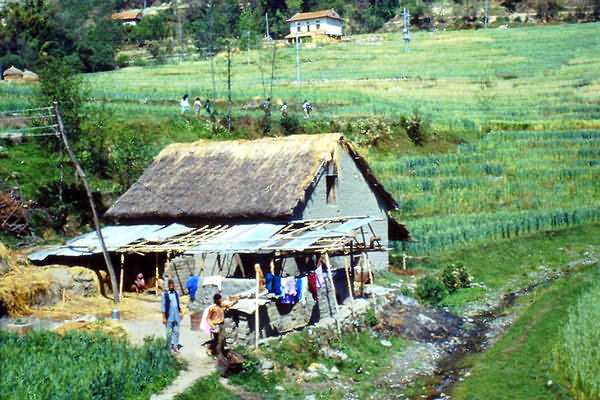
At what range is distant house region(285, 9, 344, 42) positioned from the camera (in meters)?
108

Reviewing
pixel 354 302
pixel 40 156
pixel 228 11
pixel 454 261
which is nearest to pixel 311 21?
pixel 228 11

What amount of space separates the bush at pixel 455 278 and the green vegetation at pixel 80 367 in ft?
44.2

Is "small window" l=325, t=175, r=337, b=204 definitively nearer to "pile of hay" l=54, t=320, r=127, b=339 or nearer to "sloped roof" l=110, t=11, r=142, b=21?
"pile of hay" l=54, t=320, r=127, b=339

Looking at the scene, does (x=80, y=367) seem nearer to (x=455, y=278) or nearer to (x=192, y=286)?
(x=192, y=286)

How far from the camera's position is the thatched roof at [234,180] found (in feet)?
78.2

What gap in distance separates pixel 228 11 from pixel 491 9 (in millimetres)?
48851

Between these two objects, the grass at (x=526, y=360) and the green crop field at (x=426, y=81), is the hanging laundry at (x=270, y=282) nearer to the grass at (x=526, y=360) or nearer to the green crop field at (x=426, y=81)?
the grass at (x=526, y=360)

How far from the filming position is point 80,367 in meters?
13.0

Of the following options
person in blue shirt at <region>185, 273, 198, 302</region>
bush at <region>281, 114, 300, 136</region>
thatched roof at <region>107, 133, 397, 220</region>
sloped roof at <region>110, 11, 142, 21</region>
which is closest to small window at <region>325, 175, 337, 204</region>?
thatched roof at <region>107, 133, 397, 220</region>

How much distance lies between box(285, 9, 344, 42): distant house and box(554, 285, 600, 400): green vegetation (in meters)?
94.9

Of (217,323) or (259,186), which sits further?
(259,186)

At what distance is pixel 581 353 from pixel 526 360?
2.06m

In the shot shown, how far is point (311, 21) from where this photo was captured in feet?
360

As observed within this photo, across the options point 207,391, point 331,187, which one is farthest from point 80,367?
point 331,187
